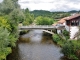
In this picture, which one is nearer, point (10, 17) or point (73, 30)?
point (10, 17)

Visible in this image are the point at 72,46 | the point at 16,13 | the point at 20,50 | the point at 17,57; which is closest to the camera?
the point at 72,46

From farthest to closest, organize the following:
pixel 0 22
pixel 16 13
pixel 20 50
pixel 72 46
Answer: pixel 16 13
pixel 20 50
pixel 0 22
pixel 72 46

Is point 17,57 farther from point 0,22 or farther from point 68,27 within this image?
point 68,27

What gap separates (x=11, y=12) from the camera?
1791 inches

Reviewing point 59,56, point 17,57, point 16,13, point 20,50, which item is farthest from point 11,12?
point 59,56

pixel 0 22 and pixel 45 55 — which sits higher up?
pixel 0 22

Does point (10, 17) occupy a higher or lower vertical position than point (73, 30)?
higher

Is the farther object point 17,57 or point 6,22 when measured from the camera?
point 6,22

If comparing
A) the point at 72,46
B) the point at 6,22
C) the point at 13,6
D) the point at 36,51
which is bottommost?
the point at 36,51

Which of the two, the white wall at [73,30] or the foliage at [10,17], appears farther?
the white wall at [73,30]

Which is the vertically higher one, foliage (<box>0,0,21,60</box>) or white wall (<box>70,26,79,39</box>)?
foliage (<box>0,0,21,60</box>)

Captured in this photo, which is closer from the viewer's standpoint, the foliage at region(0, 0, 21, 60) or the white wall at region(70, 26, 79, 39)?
the foliage at region(0, 0, 21, 60)

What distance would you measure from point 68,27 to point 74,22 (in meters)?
3.11

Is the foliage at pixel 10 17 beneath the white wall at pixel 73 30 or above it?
above
